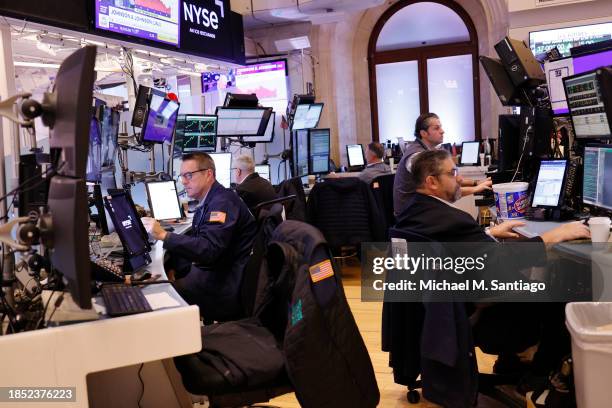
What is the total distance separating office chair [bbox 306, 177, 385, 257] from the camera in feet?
17.7

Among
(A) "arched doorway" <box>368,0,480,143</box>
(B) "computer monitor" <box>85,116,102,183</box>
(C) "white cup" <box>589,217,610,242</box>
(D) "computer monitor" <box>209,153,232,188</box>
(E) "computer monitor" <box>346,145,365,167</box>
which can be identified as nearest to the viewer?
(C) "white cup" <box>589,217,610,242</box>

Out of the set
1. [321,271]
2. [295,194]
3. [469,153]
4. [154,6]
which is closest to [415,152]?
[295,194]

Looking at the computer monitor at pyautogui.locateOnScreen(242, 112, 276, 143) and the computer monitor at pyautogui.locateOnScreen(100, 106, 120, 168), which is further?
the computer monitor at pyautogui.locateOnScreen(242, 112, 276, 143)

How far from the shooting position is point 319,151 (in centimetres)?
695

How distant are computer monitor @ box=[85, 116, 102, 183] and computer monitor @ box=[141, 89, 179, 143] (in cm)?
84

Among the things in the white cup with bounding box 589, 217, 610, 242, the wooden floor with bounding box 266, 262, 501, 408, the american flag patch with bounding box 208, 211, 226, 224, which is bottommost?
the wooden floor with bounding box 266, 262, 501, 408

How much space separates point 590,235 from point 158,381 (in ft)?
6.28

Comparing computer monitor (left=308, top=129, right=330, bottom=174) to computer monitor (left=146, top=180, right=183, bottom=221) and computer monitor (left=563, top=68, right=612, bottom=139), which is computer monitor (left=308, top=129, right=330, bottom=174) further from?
computer monitor (left=563, top=68, right=612, bottom=139)

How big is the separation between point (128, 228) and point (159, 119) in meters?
1.56

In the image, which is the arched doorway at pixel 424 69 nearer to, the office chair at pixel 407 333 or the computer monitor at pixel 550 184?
the computer monitor at pixel 550 184

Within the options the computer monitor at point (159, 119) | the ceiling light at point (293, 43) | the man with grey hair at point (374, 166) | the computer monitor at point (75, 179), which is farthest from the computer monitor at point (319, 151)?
the computer monitor at point (75, 179)

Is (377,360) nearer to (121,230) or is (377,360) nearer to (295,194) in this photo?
(121,230)

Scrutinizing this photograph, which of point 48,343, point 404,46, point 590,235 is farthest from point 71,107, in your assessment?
point 404,46

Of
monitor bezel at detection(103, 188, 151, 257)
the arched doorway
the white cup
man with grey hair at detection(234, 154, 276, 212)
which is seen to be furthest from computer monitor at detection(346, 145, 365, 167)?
the white cup
